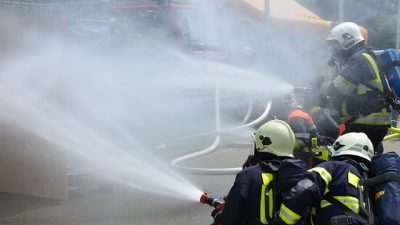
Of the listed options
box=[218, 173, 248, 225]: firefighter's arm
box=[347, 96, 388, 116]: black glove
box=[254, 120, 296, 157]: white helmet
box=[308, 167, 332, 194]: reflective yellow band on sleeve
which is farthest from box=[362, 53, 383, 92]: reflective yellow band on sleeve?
box=[218, 173, 248, 225]: firefighter's arm

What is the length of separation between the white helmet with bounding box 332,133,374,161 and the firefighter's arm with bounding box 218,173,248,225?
60cm

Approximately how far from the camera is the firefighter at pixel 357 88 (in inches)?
172

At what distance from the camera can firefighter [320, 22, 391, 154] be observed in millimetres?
4371

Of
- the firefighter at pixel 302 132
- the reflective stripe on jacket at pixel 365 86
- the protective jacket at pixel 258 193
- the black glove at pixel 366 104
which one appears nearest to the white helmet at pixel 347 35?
the reflective stripe on jacket at pixel 365 86

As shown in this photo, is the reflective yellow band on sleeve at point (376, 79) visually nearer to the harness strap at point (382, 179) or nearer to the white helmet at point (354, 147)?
the white helmet at point (354, 147)

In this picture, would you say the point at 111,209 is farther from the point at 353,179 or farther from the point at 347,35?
the point at 353,179

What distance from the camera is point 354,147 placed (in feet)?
10.1

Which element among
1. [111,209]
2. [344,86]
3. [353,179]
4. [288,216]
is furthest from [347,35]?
[111,209]

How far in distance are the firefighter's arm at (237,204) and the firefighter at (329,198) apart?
0.66 ft

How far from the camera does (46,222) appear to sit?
490 cm

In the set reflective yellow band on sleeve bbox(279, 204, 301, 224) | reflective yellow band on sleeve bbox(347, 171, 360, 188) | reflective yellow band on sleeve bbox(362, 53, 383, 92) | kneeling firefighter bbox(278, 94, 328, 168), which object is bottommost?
kneeling firefighter bbox(278, 94, 328, 168)

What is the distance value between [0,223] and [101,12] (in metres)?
2.52

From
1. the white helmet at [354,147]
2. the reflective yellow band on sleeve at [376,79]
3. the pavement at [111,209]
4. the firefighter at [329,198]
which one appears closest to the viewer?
the firefighter at [329,198]

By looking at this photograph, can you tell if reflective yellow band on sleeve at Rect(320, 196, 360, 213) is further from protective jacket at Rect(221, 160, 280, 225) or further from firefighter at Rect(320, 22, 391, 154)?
firefighter at Rect(320, 22, 391, 154)
